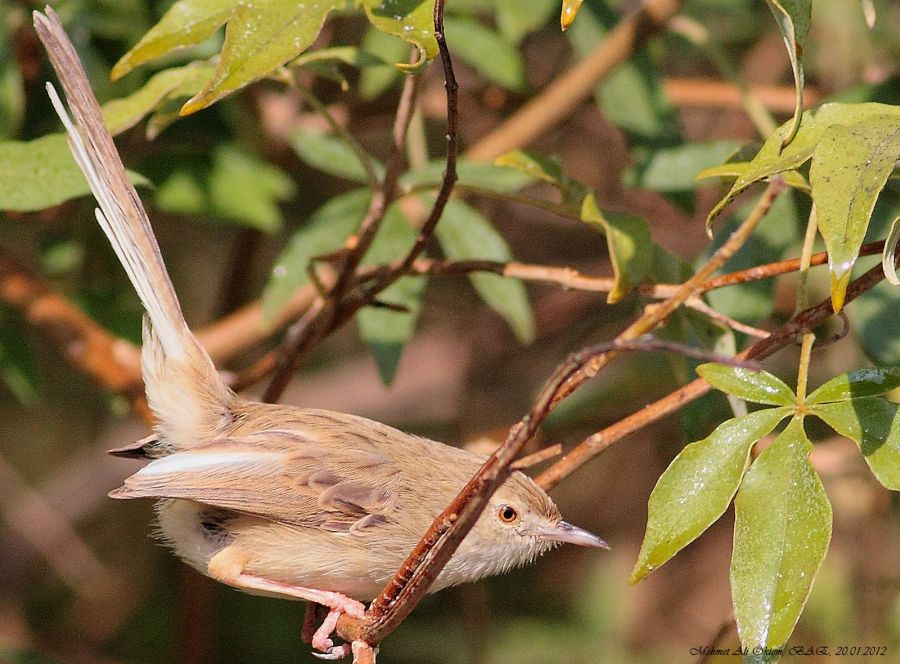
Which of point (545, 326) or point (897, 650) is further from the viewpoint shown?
point (545, 326)

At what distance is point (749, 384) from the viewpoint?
7.21ft

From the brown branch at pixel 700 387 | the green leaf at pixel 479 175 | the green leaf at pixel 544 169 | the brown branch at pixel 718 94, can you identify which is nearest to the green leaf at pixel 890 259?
the brown branch at pixel 700 387

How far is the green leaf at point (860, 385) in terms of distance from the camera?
2.12m

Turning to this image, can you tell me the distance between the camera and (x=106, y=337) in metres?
4.01

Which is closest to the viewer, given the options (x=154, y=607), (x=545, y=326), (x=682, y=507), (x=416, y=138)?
(x=682, y=507)

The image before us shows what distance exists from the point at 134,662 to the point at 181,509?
10.4 ft

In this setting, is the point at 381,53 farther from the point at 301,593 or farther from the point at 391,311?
the point at 301,593

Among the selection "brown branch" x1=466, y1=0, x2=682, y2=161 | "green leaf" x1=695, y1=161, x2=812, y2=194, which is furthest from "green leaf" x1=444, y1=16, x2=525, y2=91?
"green leaf" x1=695, y1=161, x2=812, y2=194

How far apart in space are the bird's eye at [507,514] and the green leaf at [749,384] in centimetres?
126

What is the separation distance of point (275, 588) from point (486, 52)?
2272mm

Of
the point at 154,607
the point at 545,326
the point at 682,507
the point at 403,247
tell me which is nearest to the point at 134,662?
the point at 154,607

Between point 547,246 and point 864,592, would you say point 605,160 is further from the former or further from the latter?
point 864,592

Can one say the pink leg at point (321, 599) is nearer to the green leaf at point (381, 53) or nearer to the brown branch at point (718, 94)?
the green leaf at point (381, 53)

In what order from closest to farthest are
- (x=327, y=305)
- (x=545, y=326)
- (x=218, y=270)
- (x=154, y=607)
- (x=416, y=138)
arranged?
(x=327, y=305)
(x=416, y=138)
(x=545, y=326)
(x=154, y=607)
(x=218, y=270)
